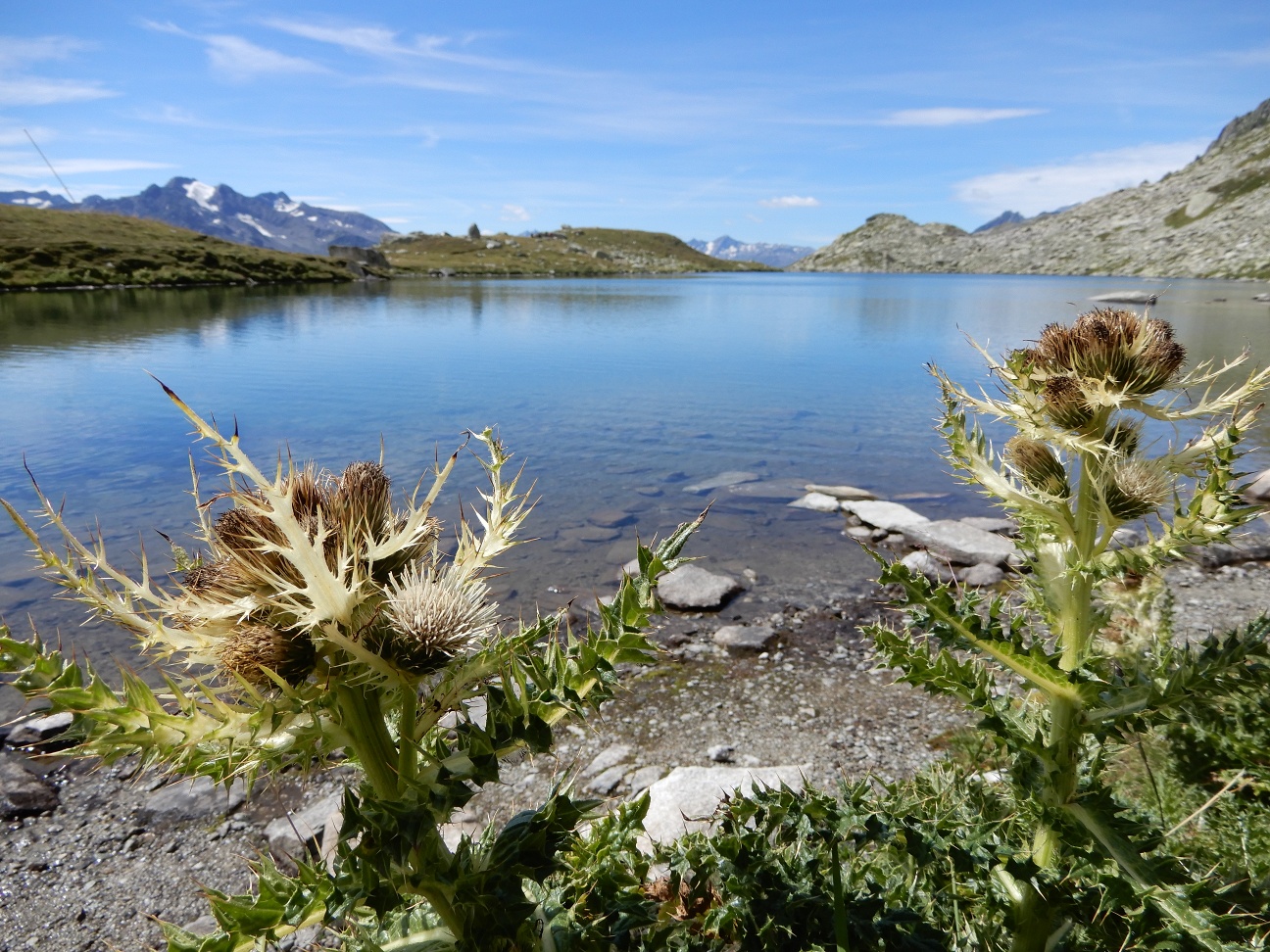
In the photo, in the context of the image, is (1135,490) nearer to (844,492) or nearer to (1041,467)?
(1041,467)

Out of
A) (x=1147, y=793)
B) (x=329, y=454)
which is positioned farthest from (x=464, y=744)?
(x=329, y=454)

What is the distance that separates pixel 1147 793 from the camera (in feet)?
14.6

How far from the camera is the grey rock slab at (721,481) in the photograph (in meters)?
16.3

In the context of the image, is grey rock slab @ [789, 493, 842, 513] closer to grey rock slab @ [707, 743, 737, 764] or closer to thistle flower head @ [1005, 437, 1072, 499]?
grey rock slab @ [707, 743, 737, 764]

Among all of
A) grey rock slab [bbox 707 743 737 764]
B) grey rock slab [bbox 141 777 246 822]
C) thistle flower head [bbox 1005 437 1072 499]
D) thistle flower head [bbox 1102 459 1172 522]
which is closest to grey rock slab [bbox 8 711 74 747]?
grey rock slab [bbox 141 777 246 822]

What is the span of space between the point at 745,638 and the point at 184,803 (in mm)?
6316

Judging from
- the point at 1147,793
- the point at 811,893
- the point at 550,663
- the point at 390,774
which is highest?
the point at 550,663

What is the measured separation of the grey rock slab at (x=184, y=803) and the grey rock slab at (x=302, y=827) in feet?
1.60

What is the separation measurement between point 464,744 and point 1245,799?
4.59 meters

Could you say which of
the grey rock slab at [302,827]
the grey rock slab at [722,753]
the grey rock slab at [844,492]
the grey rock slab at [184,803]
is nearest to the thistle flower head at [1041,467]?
the grey rock slab at [722,753]

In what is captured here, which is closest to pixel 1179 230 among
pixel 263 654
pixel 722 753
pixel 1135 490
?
pixel 722 753

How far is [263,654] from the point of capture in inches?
77.2

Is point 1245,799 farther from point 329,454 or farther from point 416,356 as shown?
point 416,356

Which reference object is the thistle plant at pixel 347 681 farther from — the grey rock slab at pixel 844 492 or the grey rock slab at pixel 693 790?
the grey rock slab at pixel 844 492
